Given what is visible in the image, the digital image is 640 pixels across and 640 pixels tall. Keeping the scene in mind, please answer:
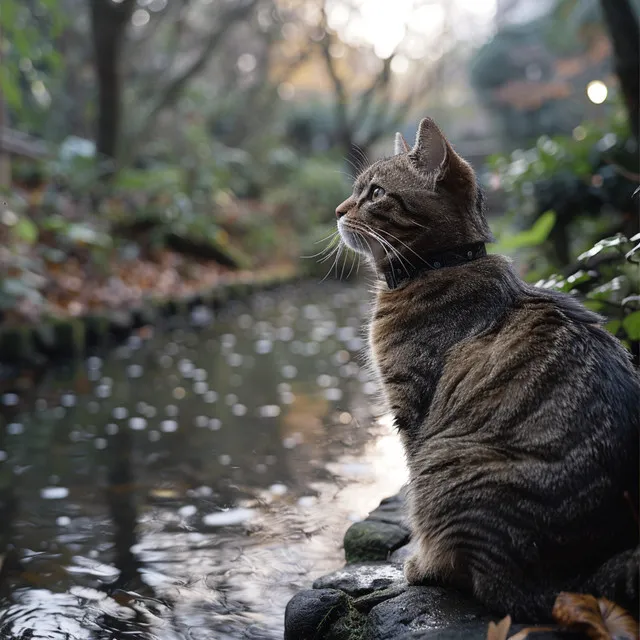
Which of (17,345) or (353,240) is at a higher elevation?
(17,345)

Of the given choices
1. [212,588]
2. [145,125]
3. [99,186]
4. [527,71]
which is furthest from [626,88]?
[527,71]

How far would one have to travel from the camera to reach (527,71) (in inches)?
738

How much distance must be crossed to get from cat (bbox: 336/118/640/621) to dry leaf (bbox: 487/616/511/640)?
0.15m

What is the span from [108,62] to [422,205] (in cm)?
826

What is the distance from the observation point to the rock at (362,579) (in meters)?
2.42

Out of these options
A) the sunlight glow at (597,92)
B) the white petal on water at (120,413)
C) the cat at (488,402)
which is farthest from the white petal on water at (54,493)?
the sunlight glow at (597,92)

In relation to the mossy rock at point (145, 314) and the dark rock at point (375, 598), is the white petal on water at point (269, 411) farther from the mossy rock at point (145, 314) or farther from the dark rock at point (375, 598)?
the mossy rock at point (145, 314)

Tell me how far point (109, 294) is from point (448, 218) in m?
6.72

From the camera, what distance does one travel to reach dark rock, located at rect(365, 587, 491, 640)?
1947 mm

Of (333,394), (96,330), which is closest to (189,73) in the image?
(96,330)

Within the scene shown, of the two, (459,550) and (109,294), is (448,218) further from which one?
(109,294)

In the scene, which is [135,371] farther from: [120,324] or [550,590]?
[550,590]

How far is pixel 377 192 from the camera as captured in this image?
2.42m

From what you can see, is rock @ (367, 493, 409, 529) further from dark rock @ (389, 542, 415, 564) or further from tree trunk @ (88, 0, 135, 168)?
tree trunk @ (88, 0, 135, 168)
